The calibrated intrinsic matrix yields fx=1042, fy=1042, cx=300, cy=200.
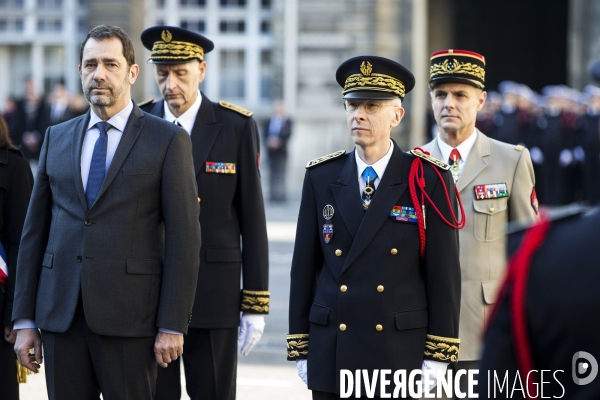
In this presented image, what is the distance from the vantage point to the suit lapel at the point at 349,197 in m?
4.03

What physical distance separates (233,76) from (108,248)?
2160cm

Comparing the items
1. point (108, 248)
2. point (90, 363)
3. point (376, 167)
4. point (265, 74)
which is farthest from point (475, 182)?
point (265, 74)

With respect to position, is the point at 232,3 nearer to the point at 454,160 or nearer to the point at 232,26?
the point at 232,26

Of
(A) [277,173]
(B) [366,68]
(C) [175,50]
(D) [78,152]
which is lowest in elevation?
(D) [78,152]

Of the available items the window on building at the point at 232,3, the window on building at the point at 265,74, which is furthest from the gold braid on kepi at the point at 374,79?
the window on building at the point at 232,3

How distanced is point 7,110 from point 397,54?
885cm

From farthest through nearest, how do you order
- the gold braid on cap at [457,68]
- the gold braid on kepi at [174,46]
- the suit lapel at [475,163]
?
the gold braid on kepi at [174,46] → the gold braid on cap at [457,68] → the suit lapel at [475,163]

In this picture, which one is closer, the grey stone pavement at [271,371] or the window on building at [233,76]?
the grey stone pavement at [271,371]

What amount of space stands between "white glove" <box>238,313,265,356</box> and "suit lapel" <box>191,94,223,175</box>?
78cm

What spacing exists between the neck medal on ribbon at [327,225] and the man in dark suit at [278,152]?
56.0ft

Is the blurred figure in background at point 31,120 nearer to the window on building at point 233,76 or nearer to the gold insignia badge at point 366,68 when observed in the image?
the window on building at point 233,76

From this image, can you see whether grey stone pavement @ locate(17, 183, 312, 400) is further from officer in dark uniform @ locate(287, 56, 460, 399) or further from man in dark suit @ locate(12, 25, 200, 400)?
officer in dark uniform @ locate(287, 56, 460, 399)

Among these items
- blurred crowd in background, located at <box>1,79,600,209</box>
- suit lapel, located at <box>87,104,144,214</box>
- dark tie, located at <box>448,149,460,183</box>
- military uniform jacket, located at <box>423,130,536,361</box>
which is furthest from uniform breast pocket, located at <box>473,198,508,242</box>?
blurred crowd in background, located at <box>1,79,600,209</box>

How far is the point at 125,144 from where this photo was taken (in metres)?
4.16
